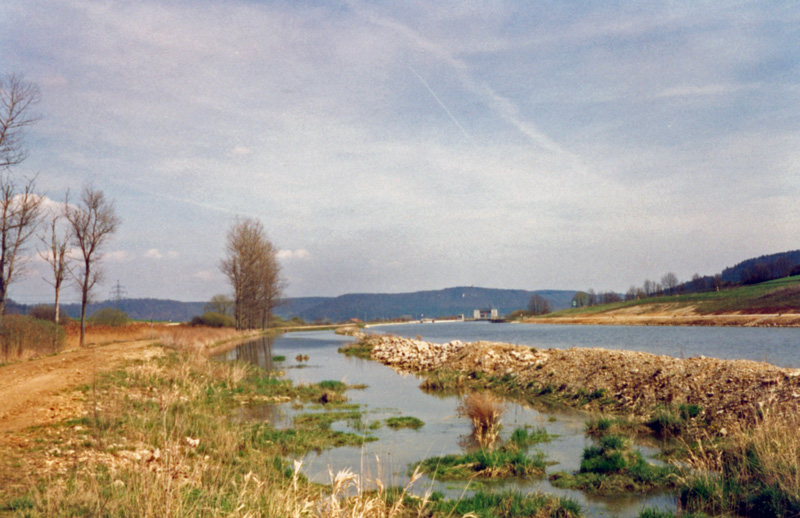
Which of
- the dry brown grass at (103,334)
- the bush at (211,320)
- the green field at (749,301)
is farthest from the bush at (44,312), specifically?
the green field at (749,301)

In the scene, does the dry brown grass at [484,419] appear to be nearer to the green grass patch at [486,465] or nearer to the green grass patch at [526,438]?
the green grass patch at [526,438]

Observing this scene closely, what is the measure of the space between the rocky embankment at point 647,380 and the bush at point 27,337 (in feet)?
65.6

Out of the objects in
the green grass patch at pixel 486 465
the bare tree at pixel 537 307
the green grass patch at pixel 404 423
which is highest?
the green grass patch at pixel 486 465

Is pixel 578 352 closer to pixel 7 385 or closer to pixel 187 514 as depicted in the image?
pixel 187 514

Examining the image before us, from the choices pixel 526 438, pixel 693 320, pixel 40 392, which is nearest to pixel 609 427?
pixel 526 438

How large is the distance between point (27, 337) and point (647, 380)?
26.4 meters

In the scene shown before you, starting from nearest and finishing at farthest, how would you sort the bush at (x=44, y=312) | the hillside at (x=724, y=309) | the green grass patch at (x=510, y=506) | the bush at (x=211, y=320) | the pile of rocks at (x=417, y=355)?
the green grass patch at (x=510, y=506)
the pile of rocks at (x=417, y=355)
the bush at (x=44, y=312)
the hillside at (x=724, y=309)
the bush at (x=211, y=320)

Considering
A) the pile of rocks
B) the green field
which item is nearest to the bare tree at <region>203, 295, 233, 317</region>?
the pile of rocks

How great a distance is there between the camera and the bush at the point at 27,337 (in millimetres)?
21277

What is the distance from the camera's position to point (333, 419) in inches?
531

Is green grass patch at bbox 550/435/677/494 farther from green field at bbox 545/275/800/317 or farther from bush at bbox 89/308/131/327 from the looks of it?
green field at bbox 545/275/800/317

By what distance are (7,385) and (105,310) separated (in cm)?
4644

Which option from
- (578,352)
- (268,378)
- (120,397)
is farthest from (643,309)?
(120,397)

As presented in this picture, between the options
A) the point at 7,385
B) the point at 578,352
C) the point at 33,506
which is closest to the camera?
the point at 33,506
